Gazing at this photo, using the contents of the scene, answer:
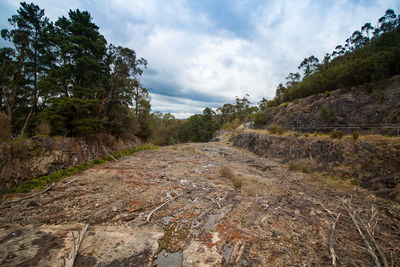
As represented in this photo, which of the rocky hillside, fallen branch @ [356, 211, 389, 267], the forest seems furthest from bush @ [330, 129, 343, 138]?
the forest

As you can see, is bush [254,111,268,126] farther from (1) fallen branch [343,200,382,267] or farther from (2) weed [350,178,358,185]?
(1) fallen branch [343,200,382,267]

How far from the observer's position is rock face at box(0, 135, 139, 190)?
707 cm

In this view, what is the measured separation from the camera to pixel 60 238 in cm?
412

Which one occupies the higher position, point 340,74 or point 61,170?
point 340,74

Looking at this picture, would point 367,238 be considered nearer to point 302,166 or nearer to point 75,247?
point 302,166

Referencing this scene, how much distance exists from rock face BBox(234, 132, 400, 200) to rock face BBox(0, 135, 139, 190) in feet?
57.9

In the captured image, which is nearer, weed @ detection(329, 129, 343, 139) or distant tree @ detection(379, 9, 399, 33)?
weed @ detection(329, 129, 343, 139)


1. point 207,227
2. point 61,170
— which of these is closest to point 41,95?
point 61,170

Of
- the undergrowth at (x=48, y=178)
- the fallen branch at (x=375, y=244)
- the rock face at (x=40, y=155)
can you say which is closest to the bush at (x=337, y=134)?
the fallen branch at (x=375, y=244)

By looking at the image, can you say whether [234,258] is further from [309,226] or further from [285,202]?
[285,202]

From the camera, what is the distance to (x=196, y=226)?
16.9ft

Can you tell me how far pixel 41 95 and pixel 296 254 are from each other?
1683 centimetres

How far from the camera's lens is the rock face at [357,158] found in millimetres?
7457

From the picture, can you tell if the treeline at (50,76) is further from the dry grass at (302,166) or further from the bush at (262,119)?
the bush at (262,119)
